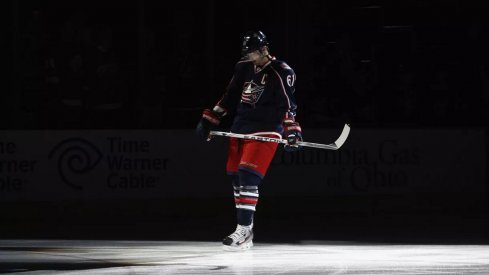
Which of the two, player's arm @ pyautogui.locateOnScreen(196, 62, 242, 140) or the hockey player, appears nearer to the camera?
the hockey player

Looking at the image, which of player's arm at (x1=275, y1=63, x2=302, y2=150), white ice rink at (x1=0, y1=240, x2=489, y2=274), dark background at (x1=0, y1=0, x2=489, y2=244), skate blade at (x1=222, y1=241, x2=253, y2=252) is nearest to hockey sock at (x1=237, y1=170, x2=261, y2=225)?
skate blade at (x1=222, y1=241, x2=253, y2=252)

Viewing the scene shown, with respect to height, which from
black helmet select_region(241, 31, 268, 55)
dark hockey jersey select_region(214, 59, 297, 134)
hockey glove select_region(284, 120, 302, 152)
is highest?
black helmet select_region(241, 31, 268, 55)

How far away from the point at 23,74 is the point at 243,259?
7.09 m

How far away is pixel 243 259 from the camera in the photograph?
10.4m

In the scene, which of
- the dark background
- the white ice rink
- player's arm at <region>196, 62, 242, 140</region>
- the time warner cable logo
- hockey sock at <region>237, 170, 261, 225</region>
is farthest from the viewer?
the dark background

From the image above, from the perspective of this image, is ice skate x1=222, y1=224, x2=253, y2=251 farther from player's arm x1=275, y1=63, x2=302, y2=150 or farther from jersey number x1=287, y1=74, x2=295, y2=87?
jersey number x1=287, y1=74, x2=295, y2=87

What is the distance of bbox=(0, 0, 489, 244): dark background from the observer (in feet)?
54.0

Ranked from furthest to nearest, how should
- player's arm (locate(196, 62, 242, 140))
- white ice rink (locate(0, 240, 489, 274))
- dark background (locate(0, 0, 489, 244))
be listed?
1. dark background (locate(0, 0, 489, 244))
2. player's arm (locate(196, 62, 242, 140))
3. white ice rink (locate(0, 240, 489, 274))

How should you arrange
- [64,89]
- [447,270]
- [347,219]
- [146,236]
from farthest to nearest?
[64,89], [347,219], [146,236], [447,270]

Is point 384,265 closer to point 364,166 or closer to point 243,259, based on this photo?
point 243,259

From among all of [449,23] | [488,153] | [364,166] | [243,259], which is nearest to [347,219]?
[364,166]

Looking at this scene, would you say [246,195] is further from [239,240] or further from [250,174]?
[239,240]

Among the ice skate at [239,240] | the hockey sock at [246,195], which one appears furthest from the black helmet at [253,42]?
the ice skate at [239,240]

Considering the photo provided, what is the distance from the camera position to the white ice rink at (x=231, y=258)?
961cm
